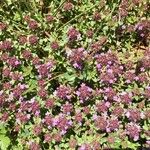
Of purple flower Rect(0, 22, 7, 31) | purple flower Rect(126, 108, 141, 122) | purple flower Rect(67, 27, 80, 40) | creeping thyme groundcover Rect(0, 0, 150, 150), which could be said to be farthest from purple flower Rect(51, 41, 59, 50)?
purple flower Rect(126, 108, 141, 122)

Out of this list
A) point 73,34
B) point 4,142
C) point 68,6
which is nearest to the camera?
point 4,142

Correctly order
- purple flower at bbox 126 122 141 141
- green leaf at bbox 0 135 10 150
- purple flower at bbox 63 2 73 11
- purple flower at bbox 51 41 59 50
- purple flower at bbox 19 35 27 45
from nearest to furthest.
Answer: purple flower at bbox 126 122 141 141 < green leaf at bbox 0 135 10 150 < purple flower at bbox 51 41 59 50 < purple flower at bbox 19 35 27 45 < purple flower at bbox 63 2 73 11

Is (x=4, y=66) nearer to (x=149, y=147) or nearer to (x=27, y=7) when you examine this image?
(x=27, y=7)

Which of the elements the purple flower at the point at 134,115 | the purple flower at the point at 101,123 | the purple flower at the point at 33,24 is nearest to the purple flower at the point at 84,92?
the purple flower at the point at 101,123

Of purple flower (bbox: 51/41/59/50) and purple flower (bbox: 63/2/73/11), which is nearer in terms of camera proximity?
purple flower (bbox: 51/41/59/50)

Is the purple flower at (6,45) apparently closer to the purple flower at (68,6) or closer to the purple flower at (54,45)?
the purple flower at (54,45)

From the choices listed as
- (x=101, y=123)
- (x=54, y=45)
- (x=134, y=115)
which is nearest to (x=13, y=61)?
(x=54, y=45)

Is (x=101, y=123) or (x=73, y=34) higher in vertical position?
(x=73, y=34)

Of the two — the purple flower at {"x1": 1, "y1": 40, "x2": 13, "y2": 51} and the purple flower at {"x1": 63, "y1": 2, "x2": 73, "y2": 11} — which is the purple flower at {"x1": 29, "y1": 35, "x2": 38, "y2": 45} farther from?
the purple flower at {"x1": 63, "y1": 2, "x2": 73, "y2": 11}

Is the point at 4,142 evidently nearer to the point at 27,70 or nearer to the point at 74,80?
the point at 27,70
